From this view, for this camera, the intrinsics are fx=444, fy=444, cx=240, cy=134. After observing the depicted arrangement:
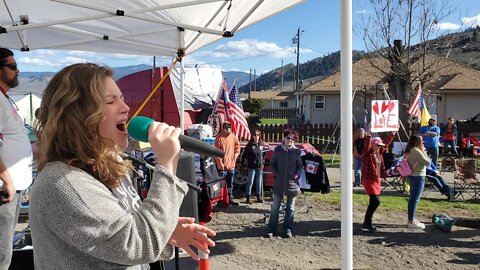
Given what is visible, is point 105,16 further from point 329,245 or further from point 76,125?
point 329,245

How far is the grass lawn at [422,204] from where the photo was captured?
898 centimetres

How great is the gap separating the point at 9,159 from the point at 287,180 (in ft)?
14.9

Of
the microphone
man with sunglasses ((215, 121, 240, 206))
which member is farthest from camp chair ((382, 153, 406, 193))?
the microphone

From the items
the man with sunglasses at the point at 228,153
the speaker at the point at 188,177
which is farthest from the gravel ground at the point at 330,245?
the speaker at the point at 188,177

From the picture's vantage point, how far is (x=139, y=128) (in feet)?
4.81

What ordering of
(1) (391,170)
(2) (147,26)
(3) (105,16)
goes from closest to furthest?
(3) (105,16)
(2) (147,26)
(1) (391,170)

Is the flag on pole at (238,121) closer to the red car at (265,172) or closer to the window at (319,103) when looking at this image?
the red car at (265,172)

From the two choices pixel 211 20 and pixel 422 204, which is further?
pixel 422 204

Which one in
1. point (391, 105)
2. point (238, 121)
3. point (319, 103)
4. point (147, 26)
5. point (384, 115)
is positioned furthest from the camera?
point (319, 103)

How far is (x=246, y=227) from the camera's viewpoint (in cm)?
759

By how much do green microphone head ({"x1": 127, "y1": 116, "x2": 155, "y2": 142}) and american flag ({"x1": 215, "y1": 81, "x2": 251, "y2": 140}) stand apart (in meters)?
8.55

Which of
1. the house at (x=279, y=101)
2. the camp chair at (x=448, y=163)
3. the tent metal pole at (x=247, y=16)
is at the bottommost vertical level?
the camp chair at (x=448, y=163)

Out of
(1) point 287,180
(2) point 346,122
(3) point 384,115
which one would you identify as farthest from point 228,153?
(2) point 346,122

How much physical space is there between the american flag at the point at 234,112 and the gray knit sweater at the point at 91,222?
345 inches
